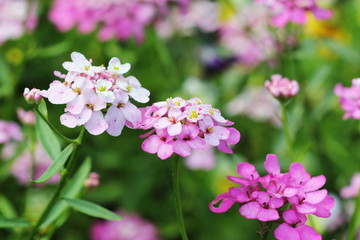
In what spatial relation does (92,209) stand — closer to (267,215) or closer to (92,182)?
(92,182)

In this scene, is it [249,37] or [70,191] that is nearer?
[70,191]

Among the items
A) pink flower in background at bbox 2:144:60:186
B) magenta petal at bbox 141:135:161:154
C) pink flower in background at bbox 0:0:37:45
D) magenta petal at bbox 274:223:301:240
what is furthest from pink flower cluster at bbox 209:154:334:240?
pink flower in background at bbox 0:0:37:45

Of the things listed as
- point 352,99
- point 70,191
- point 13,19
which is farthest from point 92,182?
point 13,19

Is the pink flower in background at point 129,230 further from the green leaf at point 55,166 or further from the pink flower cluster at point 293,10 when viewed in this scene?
the green leaf at point 55,166

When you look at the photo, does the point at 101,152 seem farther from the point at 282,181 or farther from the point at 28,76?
the point at 282,181

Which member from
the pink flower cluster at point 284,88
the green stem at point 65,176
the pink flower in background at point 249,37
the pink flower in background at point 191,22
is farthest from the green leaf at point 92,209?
the pink flower in background at point 191,22

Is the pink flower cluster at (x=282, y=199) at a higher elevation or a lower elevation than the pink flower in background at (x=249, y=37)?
lower

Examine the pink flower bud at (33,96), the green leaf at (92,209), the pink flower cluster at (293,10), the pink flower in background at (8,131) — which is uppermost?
the pink flower cluster at (293,10)
